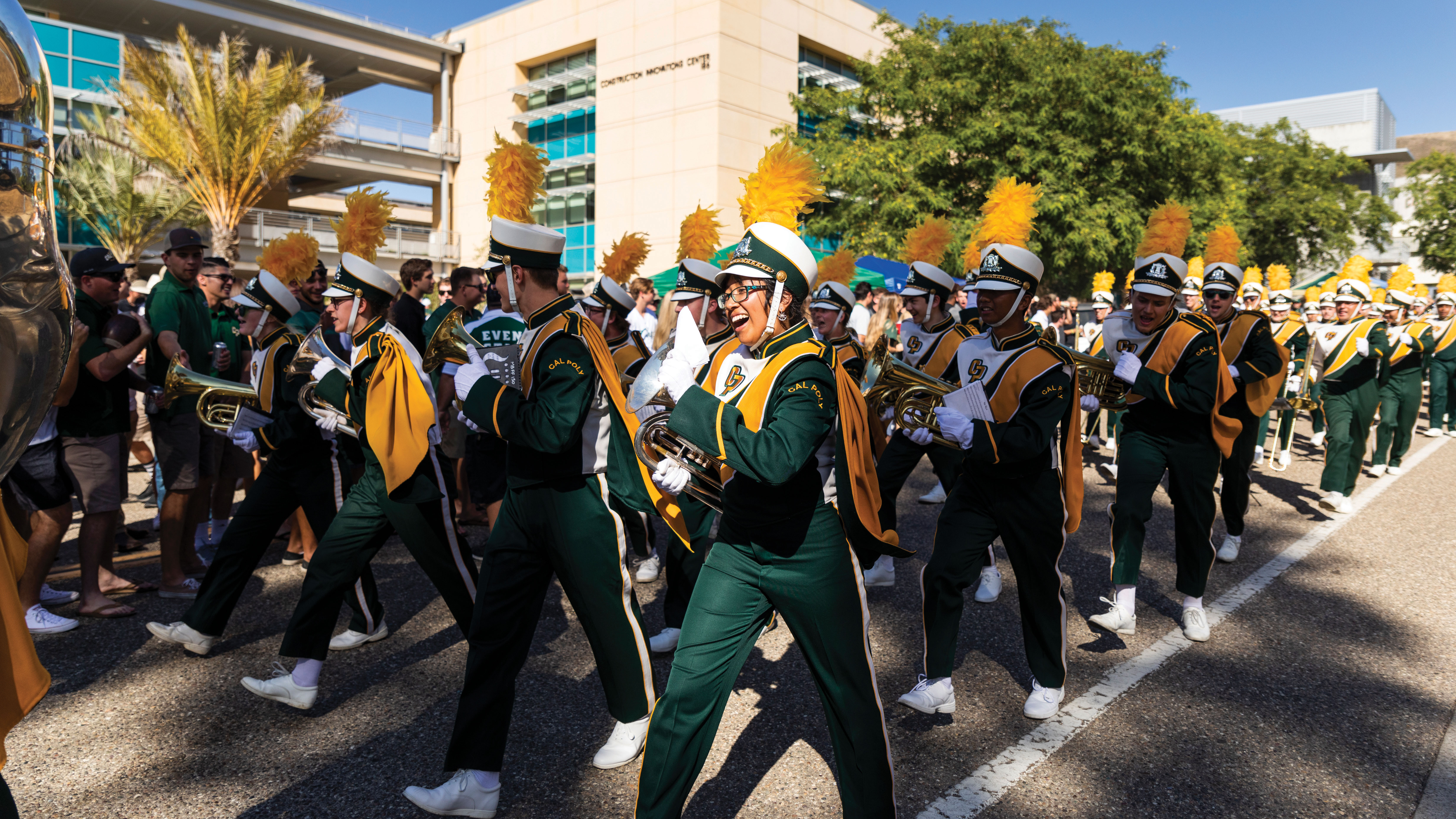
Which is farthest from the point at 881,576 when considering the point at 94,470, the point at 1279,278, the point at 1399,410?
the point at 1399,410

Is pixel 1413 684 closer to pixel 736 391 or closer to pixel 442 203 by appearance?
pixel 736 391

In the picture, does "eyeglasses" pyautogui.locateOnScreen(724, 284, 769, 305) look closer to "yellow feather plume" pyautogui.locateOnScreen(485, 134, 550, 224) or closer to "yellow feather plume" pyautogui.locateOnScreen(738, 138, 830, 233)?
"yellow feather plume" pyautogui.locateOnScreen(738, 138, 830, 233)

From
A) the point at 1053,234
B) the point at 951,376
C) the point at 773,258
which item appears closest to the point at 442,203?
the point at 1053,234

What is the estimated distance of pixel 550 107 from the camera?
37125 millimetres

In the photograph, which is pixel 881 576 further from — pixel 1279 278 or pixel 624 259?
pixel 1279 278

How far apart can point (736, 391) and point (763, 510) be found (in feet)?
1.28

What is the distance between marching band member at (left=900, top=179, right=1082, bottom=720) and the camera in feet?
13.3

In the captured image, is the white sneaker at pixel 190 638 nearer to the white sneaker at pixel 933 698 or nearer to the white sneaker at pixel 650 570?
the white sneaker at pixel 650 570

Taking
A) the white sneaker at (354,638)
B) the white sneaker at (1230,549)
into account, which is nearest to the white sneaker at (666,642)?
the white sneaker at (354,638)

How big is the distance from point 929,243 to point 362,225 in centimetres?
505

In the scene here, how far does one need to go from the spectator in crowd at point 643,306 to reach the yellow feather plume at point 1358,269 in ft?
29.9

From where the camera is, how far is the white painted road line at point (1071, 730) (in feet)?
11.0

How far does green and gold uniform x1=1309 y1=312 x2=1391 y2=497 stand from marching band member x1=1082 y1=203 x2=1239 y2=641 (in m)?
4.50

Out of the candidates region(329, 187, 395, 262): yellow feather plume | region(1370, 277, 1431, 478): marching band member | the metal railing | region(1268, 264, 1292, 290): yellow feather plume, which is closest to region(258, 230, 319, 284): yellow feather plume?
region(329, 187, 395, 262): yellow feather plume
